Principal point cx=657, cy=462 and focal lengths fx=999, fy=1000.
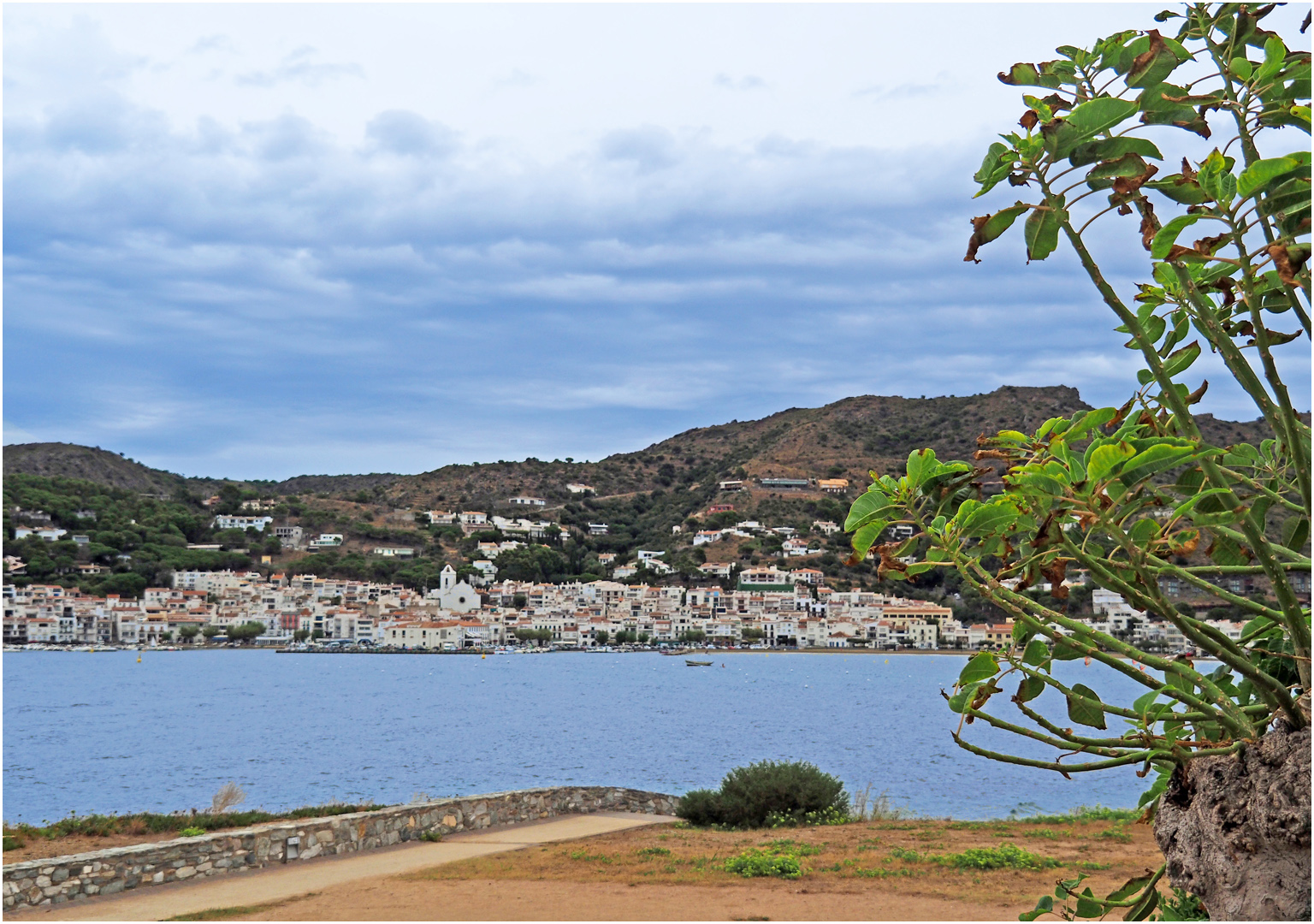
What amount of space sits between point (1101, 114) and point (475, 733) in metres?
48.5

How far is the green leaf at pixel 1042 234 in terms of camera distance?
1.45 metres

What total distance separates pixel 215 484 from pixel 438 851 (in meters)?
144

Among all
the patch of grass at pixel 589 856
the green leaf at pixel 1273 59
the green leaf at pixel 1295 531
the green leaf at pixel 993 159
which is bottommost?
the patch of grass at pixel 589 856

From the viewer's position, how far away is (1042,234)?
1.45m

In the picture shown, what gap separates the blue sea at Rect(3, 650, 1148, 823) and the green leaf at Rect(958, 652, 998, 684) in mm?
17511

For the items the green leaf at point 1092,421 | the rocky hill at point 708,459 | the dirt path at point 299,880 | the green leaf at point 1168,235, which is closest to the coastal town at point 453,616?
the rocky hill at point 708,459

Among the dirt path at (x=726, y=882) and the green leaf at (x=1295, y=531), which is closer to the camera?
the green leaf at (x=1295, y=531)

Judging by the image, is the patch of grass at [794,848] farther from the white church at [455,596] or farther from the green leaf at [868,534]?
the white church at [455,596]

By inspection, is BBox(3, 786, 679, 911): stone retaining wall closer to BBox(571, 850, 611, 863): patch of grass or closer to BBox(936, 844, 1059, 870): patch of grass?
BBox(571, 850, 611, 863): patch of grass

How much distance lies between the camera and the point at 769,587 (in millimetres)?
102375

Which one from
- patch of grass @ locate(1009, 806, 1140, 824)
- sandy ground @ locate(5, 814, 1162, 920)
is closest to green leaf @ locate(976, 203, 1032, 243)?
sandy ground @ locate(5, 814, 1162, 920)

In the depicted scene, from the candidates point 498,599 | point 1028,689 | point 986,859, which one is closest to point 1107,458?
point 1028,689

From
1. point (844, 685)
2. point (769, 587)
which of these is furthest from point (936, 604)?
point (844, 685)

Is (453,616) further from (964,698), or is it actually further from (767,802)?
(964,698)
